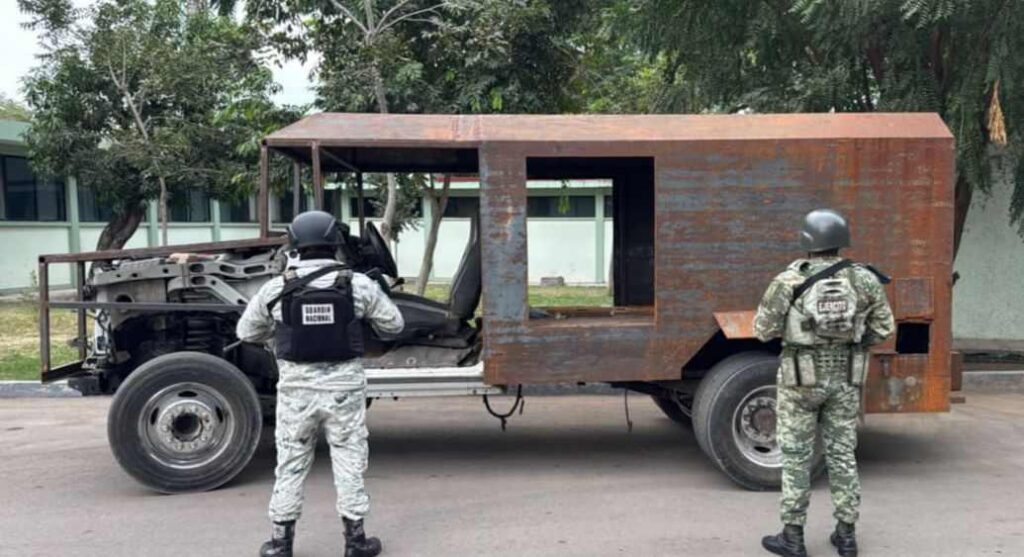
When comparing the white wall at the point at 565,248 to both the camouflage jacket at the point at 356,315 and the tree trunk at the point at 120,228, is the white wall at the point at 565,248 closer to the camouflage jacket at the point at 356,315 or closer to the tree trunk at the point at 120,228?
the tree trunk at the point at 120,228

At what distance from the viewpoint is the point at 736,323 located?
5363 millimetres

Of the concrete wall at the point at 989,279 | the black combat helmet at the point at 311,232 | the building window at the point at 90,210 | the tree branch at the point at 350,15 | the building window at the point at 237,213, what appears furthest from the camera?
the building window at the point at 237,213

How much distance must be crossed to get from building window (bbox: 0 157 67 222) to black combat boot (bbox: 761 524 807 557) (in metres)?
18.6

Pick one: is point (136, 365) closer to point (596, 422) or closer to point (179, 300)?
point (179, 300)

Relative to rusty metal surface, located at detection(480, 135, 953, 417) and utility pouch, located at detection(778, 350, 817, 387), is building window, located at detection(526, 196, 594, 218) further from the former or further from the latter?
utility pouch, located at detection(778, 350, 817, 387)

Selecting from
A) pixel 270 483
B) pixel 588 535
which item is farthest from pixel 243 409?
pixel 588 535

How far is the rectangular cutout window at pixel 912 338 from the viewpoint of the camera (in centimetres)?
557

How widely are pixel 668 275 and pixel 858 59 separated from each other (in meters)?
4.93

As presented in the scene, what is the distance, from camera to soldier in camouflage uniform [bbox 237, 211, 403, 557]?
4211mm

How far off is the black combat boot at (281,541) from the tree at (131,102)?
8348 mm

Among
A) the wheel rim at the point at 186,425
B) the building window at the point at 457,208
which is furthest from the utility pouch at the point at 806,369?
the building window at the point at 457,208

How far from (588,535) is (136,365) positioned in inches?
131

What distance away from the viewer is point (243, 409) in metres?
5.39

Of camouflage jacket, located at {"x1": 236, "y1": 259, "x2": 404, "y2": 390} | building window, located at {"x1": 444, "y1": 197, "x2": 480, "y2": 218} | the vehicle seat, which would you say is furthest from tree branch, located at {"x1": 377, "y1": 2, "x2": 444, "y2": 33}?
building window, located at {"x1": 444, "y1": 197, "x2": 480, "y2": 218}
